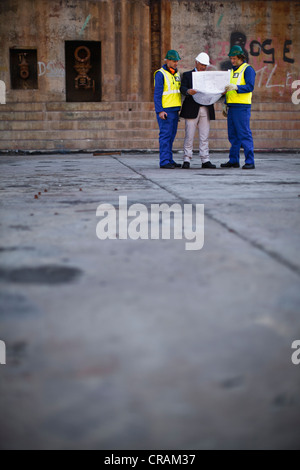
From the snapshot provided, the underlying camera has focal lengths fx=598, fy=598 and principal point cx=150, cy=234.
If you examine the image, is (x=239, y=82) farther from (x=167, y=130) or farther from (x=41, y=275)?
(x=41, y=275)

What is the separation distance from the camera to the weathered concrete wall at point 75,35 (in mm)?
12547

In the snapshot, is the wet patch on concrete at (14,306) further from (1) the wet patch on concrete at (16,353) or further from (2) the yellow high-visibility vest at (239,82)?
(2) the yellow high-visibility vest at (239,82)

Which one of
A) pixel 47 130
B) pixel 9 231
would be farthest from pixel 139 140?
pixel 9 231

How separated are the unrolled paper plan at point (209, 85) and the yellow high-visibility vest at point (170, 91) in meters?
0.25

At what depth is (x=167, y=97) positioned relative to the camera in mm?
7695

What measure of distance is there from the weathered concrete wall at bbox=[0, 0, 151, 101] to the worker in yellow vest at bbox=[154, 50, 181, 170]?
17.2 ft

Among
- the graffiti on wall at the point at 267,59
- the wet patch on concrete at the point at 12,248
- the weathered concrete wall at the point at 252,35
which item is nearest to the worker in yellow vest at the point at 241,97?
the wet patch on concrete at the point at 12,248

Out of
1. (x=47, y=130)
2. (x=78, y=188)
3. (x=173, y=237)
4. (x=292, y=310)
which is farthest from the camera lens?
(x=47, y=130)

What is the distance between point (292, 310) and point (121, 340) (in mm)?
569

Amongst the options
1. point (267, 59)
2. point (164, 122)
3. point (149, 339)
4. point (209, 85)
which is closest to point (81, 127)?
point (267, 59)

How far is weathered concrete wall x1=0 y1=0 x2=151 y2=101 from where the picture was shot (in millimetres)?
12547

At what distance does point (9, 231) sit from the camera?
3141 mm

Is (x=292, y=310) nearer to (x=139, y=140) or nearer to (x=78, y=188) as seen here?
(x=78, y=188)

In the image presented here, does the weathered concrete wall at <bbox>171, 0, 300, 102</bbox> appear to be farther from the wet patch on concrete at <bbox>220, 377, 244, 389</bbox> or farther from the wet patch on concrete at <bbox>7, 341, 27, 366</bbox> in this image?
the wet patch on concrete at <bbox>220, 377, 244, 389</bbox>
